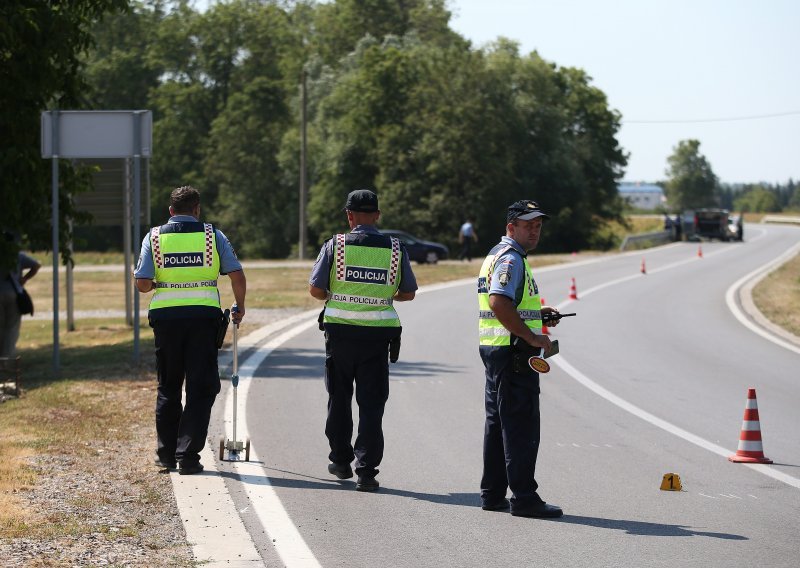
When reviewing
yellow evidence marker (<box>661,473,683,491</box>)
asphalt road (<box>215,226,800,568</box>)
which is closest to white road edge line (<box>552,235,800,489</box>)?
asphalt road (<box>215,226,800,568</box>)

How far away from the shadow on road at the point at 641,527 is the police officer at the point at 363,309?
1.43 meters

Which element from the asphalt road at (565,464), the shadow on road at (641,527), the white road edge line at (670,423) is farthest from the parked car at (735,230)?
the shadow on road at (641,527)

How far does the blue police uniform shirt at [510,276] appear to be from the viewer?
23.8 feet

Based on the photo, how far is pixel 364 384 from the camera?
27.0 feet

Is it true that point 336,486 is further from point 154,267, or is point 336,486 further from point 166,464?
point 154,267

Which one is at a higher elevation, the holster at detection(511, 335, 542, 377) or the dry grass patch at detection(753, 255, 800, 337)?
the holster at detection(511, 335, 542, 377)

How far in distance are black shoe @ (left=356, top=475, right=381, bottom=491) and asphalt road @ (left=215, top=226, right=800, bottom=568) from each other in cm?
8

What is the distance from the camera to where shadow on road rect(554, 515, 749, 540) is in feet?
23.1

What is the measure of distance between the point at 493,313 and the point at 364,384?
1204 mm

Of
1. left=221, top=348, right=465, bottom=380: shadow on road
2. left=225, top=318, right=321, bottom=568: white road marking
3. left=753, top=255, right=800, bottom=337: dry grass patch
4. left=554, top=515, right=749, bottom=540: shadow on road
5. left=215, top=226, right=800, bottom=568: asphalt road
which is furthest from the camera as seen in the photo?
left=753, top=255, right=800, bottom=337: dry grass patch

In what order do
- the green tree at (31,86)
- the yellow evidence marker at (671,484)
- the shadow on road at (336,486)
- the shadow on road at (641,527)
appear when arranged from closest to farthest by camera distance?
1. the shadow on road at (641,527)
2. the shadow on road at (336,486)
3. the yellow evidence marker at (671,484)
4. the green tree at (31,86)

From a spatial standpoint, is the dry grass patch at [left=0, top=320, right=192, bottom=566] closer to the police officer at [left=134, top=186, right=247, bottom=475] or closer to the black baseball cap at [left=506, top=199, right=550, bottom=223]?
the police officer at [left=134, top=186, right=247, bottom=475]

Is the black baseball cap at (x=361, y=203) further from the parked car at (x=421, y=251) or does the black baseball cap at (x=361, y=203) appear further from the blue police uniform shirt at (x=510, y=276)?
the parked car at (x=421, y=251)

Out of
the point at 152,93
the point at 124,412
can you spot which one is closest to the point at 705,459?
the point at 124,412
